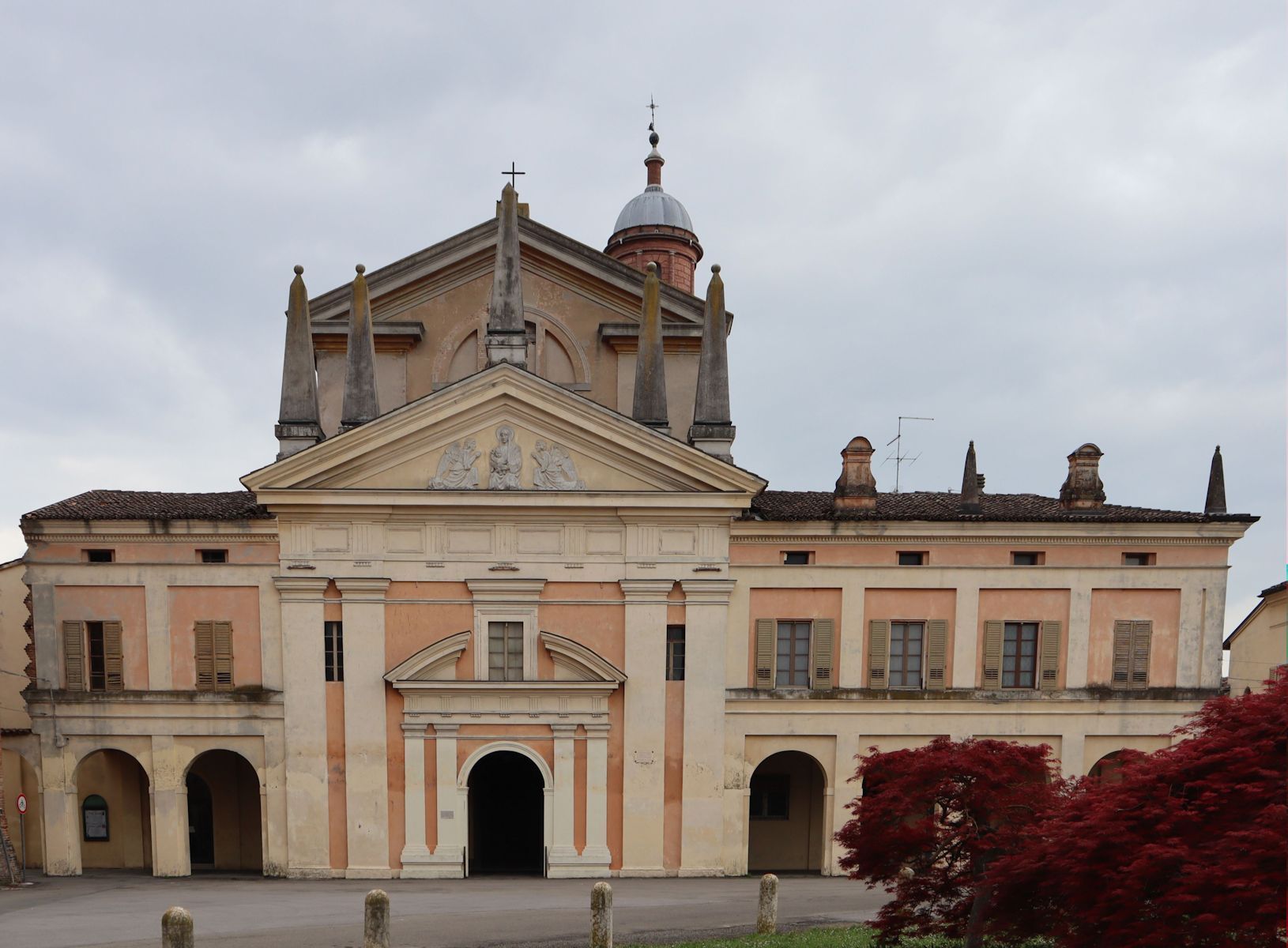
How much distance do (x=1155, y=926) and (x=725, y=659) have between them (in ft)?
38.1

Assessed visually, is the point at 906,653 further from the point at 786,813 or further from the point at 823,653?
the point at 786,813

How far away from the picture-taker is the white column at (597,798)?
723 inches

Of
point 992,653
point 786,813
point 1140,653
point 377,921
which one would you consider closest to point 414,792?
point 377,921

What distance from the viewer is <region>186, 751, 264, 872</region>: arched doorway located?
20.9m

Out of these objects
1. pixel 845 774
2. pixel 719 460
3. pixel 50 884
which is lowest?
pixel 50 884

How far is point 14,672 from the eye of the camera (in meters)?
23.1

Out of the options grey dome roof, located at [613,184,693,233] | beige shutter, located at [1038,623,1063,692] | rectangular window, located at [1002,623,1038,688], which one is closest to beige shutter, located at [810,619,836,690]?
rectangular window, located at [1002,623,1038,688]

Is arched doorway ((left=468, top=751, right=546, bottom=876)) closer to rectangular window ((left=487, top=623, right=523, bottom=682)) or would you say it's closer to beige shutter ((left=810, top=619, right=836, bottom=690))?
rectangular window ((left=487, top=623, right=523, bottom=682))

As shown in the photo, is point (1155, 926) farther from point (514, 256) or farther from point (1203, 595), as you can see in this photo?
point (514, 256)

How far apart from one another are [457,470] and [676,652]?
643 cm

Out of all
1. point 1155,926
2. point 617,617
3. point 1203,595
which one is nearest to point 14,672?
point 617,617

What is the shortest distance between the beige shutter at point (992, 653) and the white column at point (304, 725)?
15124 mm

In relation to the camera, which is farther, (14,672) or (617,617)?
(14,672)

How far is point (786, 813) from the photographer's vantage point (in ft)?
70.1
